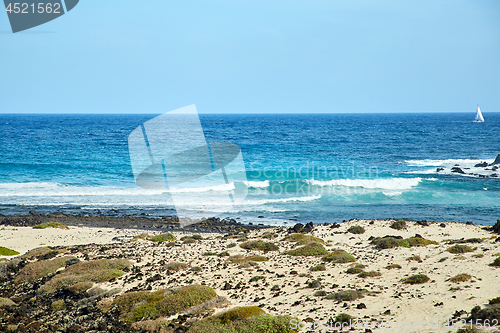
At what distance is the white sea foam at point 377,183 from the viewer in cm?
3744

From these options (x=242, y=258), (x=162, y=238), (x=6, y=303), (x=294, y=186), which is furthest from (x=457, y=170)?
(x=6, y=303)

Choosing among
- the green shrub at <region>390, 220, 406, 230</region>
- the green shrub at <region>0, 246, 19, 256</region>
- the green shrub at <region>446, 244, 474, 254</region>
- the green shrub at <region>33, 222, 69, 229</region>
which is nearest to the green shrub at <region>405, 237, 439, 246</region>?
the green shrub at <region>446, 244, 474, 254</region>

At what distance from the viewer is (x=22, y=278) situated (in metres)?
13.4

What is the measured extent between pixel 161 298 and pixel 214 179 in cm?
2996

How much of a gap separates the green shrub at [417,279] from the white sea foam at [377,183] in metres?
27.1

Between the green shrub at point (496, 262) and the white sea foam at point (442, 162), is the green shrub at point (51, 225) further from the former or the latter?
the white sea foam at point (442, 162)

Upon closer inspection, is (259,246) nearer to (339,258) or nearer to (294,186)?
(339,258)

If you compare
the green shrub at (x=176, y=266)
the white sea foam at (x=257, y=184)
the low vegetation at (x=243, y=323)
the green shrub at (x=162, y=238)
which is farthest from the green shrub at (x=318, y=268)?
the white sea foam at (x=257, y=184)

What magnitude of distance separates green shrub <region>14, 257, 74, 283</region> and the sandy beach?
3.15 feet

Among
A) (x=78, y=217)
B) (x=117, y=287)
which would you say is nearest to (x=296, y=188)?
(x=78, y=217)

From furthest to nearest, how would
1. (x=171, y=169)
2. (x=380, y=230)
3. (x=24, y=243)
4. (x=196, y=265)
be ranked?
(x=171, y=169) → (x=380, y=230) → (x=24, y=243) → (x=196, y=265)

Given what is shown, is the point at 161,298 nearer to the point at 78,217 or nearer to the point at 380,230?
the point at 380,230

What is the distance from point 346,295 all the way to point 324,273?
2734 mm

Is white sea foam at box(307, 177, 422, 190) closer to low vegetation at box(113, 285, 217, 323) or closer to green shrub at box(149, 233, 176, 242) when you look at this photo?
green shrub at box(149, 233, 176, 242)
